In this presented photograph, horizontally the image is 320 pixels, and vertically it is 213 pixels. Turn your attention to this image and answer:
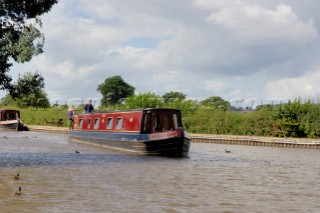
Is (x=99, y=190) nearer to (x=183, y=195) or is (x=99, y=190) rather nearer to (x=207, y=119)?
(x=183, y=195)

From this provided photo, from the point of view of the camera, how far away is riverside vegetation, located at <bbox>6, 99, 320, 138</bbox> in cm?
3253

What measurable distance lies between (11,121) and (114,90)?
4765cm

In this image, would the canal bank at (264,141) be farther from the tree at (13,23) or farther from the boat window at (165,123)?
the tree at (13,23)

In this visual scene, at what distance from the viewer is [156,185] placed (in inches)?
485

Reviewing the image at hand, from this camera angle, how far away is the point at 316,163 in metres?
19.7

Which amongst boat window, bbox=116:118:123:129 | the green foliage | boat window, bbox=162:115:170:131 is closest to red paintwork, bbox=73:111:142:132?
boat window, bbox=116:118:123:129

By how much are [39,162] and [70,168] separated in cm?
207

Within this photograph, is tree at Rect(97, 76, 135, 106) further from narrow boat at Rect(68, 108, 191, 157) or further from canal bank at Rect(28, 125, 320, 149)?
narrow boat at Rect(68, 108, 191, 157)

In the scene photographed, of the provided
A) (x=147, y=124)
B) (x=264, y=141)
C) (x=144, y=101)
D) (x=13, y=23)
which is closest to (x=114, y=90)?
(x=144, y=101)

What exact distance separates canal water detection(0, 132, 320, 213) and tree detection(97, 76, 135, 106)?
243ft

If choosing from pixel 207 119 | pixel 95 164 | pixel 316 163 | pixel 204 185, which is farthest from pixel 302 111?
pixel 204 185

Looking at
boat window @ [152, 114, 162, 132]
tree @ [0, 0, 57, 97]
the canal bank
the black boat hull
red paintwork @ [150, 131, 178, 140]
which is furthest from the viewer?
the canal bank

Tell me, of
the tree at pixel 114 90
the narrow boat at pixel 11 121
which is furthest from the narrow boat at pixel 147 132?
the tree at pixel 114 90

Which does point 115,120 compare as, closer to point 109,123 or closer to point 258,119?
point 109,123
